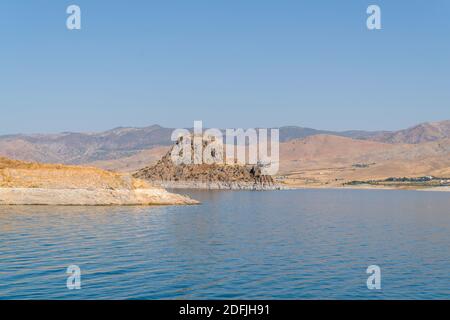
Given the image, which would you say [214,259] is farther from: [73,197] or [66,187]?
[66,187]

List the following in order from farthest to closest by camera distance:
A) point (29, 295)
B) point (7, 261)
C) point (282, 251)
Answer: point (282, 251), point (7, 261), point (29, 295)

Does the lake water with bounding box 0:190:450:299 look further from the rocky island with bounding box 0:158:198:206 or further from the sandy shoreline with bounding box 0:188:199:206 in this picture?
the rocky island with bounding box 0:158:198:206

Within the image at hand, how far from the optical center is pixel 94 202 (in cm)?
10206

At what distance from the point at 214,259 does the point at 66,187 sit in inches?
2619

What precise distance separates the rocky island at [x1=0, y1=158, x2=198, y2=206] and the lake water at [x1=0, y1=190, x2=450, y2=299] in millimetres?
26645

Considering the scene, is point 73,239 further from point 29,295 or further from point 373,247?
point 373,247

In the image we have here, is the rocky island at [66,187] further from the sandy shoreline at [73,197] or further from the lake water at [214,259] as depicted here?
the lake water at [214,259]

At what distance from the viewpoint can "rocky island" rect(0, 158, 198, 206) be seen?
99.6 metres

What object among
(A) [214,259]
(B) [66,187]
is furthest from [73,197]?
(A) [214,259]

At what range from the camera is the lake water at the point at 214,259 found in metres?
30.5

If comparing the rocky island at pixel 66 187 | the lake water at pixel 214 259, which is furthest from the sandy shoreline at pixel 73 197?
the lake water at pixel 214 259
